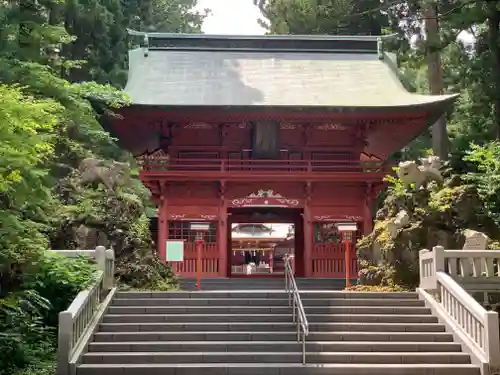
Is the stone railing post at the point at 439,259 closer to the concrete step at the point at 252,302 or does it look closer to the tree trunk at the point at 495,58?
the concrete step at the point at 252,302

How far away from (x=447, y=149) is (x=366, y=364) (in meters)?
18.3

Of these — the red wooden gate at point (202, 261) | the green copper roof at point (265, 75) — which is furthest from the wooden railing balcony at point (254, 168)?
the red wooden gate at point (202, 261)

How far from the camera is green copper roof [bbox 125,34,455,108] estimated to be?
69.4ft

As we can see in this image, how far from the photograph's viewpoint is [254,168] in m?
21.7

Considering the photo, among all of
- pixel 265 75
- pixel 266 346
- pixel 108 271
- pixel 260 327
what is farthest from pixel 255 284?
pixel 265 75

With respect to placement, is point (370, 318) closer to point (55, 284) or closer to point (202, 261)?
point (55, 284)

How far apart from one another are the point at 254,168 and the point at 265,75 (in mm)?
4424

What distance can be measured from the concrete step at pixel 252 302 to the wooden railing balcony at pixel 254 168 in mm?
7790

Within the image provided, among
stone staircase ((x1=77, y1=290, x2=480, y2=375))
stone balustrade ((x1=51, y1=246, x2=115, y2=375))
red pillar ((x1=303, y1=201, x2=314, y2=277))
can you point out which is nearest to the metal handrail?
stone staircase ((x1=77, y1=290, x2=480, y2=375))

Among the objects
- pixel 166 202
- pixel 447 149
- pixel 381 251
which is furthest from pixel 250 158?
pixel 447 149

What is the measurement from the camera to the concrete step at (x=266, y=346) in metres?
11.2

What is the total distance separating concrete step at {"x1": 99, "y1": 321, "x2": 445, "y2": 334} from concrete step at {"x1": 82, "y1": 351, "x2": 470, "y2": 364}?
3.31 ft

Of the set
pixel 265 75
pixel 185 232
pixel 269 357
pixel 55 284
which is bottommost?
pixel 269 357

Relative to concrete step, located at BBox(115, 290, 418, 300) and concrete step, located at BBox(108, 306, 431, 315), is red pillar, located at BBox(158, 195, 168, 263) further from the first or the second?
concrete step, located at BBox(108, 306, 431, 315)
